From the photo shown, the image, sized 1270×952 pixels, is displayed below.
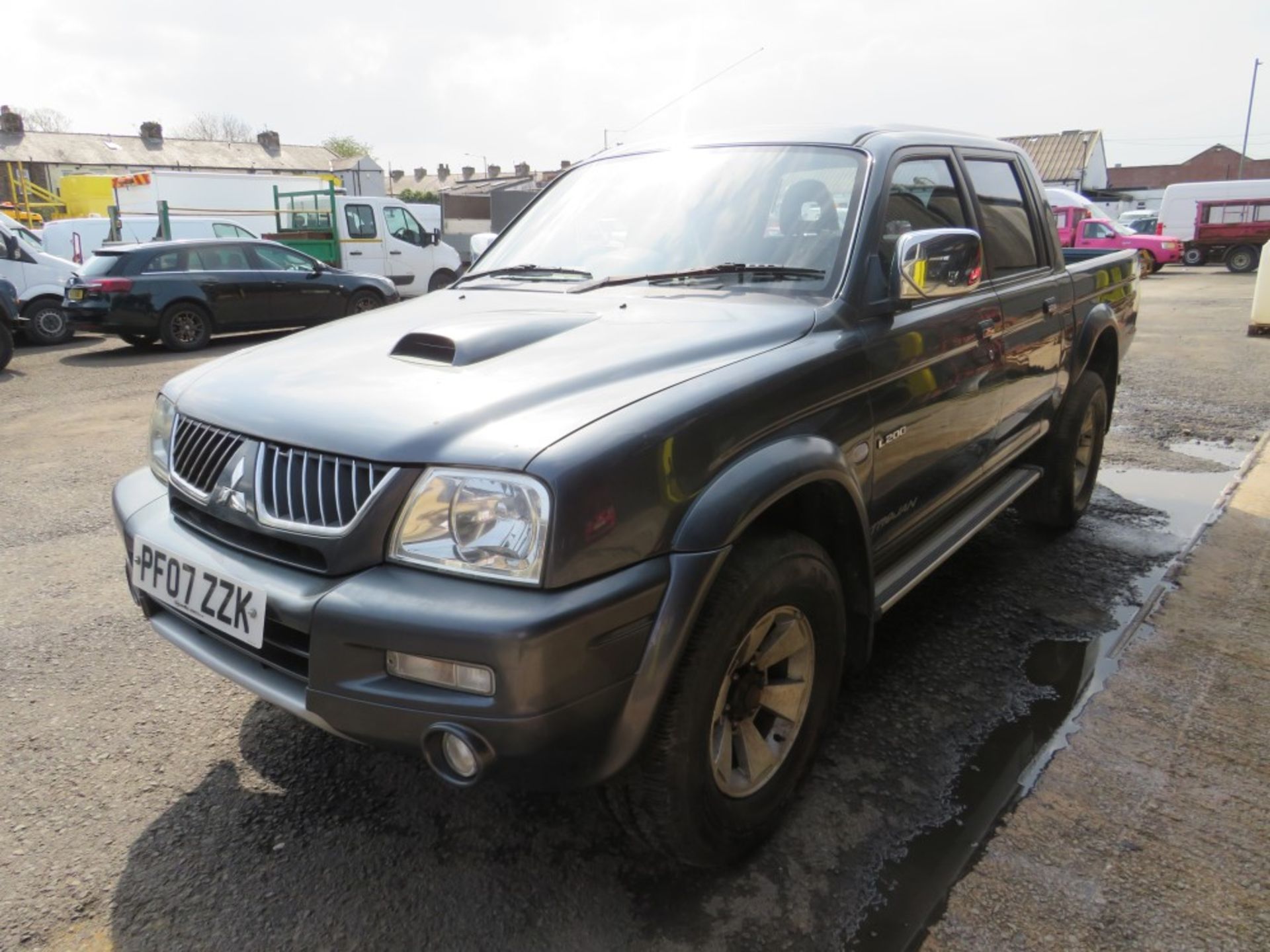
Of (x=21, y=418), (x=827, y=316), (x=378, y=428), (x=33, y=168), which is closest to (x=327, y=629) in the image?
(x=378, y=428)

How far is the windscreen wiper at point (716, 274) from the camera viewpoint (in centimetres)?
273

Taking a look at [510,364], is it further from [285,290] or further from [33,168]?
[33,168]

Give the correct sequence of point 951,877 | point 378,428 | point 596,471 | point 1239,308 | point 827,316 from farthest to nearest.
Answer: point 1239,308
point 827,316
point 951,877
point 378,428
point 596,471

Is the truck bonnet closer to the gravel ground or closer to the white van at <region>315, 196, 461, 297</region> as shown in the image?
→ the gravel ground

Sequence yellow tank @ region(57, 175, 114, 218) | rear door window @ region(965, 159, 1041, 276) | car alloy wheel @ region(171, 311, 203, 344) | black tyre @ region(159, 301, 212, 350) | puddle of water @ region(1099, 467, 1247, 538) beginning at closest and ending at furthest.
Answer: rear door window @ region(965, 159, 1041, 276), puddle of water @ region(1099, 467, 1247, 538), black tyre @ region(159, 301, 212, 350), car alloy wheel @ region(171, 311, 203, 344), yellow tank @ region(57, 175, 114, 218)

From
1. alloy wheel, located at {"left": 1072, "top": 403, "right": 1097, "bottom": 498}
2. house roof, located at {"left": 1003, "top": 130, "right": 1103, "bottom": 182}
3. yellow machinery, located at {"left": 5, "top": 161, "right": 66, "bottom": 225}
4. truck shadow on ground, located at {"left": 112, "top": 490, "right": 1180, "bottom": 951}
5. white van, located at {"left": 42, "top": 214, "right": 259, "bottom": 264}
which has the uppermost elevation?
house roof, located at {"left": 1003, "top": 130, "right": 1103, "bottom": 182}

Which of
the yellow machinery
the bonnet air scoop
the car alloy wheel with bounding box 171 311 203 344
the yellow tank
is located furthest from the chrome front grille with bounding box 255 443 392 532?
the yellow tank

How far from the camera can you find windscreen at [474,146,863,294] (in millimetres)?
2807

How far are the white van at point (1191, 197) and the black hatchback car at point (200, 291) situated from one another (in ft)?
88.6

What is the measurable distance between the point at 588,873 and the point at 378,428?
3.98 ft

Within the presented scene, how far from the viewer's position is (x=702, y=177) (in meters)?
3.07

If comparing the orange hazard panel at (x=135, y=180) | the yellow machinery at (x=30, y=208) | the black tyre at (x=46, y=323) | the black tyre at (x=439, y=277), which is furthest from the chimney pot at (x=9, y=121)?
the black tyre at (x=46, y=323)

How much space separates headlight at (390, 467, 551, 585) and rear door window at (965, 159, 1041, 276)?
101 inches

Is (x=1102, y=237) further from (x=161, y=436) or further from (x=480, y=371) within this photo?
(x=161, y=436)
